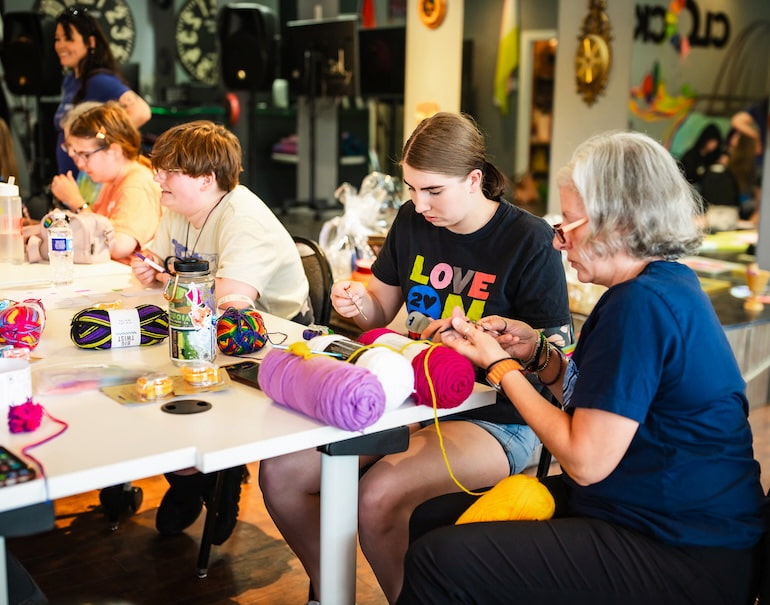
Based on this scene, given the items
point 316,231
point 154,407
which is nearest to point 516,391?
point 154,407

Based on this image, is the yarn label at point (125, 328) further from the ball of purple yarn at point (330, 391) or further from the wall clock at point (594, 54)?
the wall clock at point (594, 54)

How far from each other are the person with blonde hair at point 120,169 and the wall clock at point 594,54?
3.72m

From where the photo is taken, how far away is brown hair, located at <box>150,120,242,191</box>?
2504 mm

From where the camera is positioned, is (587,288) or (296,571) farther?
(587,288)

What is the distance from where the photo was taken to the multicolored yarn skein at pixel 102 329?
197 centimetres

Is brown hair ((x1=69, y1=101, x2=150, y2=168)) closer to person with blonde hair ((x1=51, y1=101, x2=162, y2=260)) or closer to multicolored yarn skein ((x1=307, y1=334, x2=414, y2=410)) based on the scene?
person with blonde hair ((x1=51, y1=101, x2=162, y2=260))

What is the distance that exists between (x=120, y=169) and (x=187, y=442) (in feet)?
6.98

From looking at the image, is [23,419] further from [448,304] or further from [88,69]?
[88,69]

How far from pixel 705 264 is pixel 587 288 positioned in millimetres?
2264

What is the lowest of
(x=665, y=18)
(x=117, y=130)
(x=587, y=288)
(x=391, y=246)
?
(x=587, y=288)

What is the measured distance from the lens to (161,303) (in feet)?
7.89

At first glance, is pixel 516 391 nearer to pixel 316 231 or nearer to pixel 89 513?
pixel 89 513

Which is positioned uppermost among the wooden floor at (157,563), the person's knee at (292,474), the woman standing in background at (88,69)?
the woman standing in background at (88,69)

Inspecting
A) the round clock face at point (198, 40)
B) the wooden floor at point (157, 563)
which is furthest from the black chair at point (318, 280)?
the round clock face at point (198, 40)
